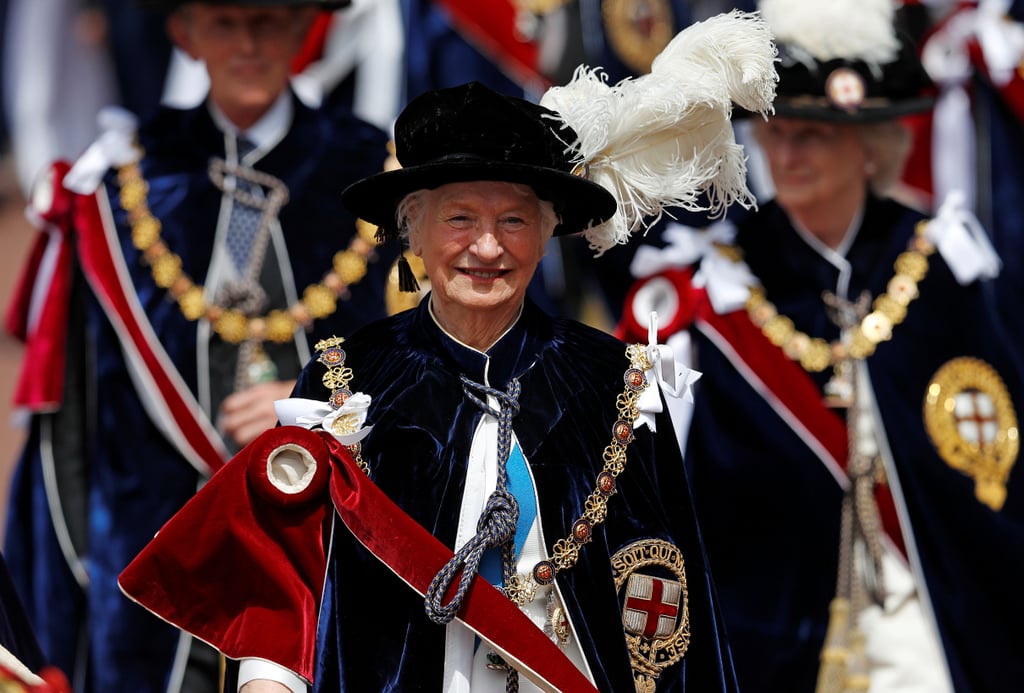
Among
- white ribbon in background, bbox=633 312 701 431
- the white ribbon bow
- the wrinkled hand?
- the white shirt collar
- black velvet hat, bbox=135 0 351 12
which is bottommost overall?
the white ribbon bow

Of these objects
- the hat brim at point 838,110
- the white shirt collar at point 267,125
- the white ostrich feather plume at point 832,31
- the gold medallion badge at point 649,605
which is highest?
the white ostrich feather plume at point 832,31

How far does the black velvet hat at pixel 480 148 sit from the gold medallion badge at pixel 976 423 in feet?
7.09

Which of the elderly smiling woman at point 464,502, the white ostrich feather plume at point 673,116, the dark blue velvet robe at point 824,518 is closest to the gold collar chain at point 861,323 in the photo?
the dark blue velvet robe at point 824,518

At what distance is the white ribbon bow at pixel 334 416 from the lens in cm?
A: 416

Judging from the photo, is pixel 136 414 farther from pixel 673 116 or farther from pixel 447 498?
pixel 673 116

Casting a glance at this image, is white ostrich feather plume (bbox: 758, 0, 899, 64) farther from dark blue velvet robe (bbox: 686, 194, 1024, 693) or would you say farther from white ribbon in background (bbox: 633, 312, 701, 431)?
white ribbon in background (bbox: 633, 312, 701, 431)

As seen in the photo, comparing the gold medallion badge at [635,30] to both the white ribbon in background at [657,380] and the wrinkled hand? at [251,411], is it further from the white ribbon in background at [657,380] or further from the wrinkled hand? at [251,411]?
the white ribbon in background at [657,380]

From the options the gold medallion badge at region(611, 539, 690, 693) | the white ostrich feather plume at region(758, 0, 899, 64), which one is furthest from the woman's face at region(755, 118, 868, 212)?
the gold medallion badge at region(611, 539, 690, 693)

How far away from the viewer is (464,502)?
4.20m

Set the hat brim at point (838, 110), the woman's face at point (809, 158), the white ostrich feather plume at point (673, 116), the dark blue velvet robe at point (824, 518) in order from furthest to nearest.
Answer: the woman's face at point (809, 158), the hat brim at point (838, 110), the dark blue velvet robe at point (824, 518), the white ostrich feather plume at point (673, 116)

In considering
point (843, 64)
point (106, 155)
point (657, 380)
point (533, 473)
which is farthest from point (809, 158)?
point (533, 473)

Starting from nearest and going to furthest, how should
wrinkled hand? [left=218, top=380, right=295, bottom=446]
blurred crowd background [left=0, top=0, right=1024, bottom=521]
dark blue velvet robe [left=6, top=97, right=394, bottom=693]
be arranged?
wrinkled hand? [left=218, top=380, right=295, bottom=446], dark blue velvet robe [left=6, top=97, right=394, bottom=693], blurred crowd background [left=0, top=0, right=1024, bottom=521]

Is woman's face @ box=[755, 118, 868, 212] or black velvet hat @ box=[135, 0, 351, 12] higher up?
black velvet hat @ box=[135, 0, 351, 12]

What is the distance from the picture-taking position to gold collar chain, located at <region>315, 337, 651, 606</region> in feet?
13.7
